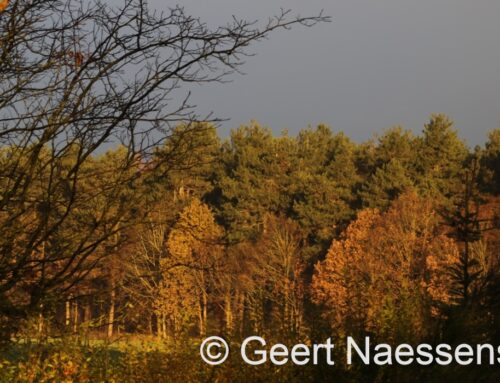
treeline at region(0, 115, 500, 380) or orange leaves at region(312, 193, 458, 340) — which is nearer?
treeline at region(0, 115, 500, 380)

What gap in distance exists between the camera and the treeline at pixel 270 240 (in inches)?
274

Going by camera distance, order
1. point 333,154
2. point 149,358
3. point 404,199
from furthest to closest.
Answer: point 333,154 → point 404,199 → point 149,358

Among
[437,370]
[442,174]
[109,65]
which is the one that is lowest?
[437,370]

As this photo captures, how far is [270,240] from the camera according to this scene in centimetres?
5694

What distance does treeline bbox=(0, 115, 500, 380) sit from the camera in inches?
274

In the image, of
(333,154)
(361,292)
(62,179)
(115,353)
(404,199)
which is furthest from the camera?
(333,154)

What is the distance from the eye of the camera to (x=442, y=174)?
210ft

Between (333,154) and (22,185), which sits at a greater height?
(333,154)


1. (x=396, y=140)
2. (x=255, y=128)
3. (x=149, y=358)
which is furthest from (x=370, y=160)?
(x=149, y=358)

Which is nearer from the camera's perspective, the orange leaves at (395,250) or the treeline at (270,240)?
the treeline at (270,240)

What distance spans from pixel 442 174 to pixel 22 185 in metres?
59.2

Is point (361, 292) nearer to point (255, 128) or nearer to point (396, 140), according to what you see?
point (396, 140)

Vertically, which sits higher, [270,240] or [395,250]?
[270,240]

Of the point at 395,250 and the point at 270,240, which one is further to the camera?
the point at 270,240
